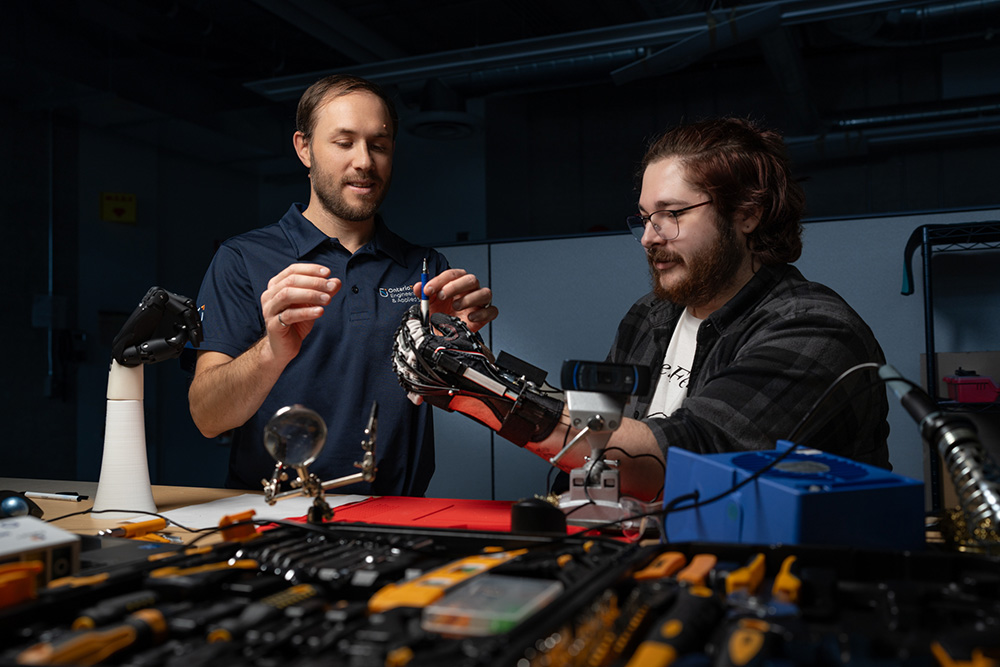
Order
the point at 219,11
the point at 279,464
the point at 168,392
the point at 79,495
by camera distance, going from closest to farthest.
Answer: the point at 279,464 → the point at 79,495 → the point at 219,11 → the point at 168,392

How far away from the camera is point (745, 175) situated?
4.59ft

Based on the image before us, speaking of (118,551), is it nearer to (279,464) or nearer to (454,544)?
(279,464)

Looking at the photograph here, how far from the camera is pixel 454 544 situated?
77 cm

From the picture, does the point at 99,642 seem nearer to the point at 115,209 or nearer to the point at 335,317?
the point at 335,317

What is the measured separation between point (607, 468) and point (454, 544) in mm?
298

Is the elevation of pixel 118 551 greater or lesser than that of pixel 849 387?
lesser

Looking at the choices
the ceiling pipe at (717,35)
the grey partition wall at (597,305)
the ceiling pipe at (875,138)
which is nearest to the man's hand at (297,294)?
the grey partition wall at (597,305)

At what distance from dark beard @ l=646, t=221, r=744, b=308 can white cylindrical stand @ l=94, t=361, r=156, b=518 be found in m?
0.95

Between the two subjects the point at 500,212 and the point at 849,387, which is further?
the point at 500,212

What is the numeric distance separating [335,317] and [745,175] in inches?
35.2

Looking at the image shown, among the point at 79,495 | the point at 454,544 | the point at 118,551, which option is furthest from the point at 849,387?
the point at 79,495

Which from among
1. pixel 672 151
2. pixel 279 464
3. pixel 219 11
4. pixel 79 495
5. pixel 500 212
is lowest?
pixel 79 495

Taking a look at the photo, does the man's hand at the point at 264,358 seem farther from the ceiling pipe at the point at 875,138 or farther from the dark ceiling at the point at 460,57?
the ceiling pipe at the point at 875,138

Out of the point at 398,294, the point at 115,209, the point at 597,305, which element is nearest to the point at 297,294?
the point at 398,294
